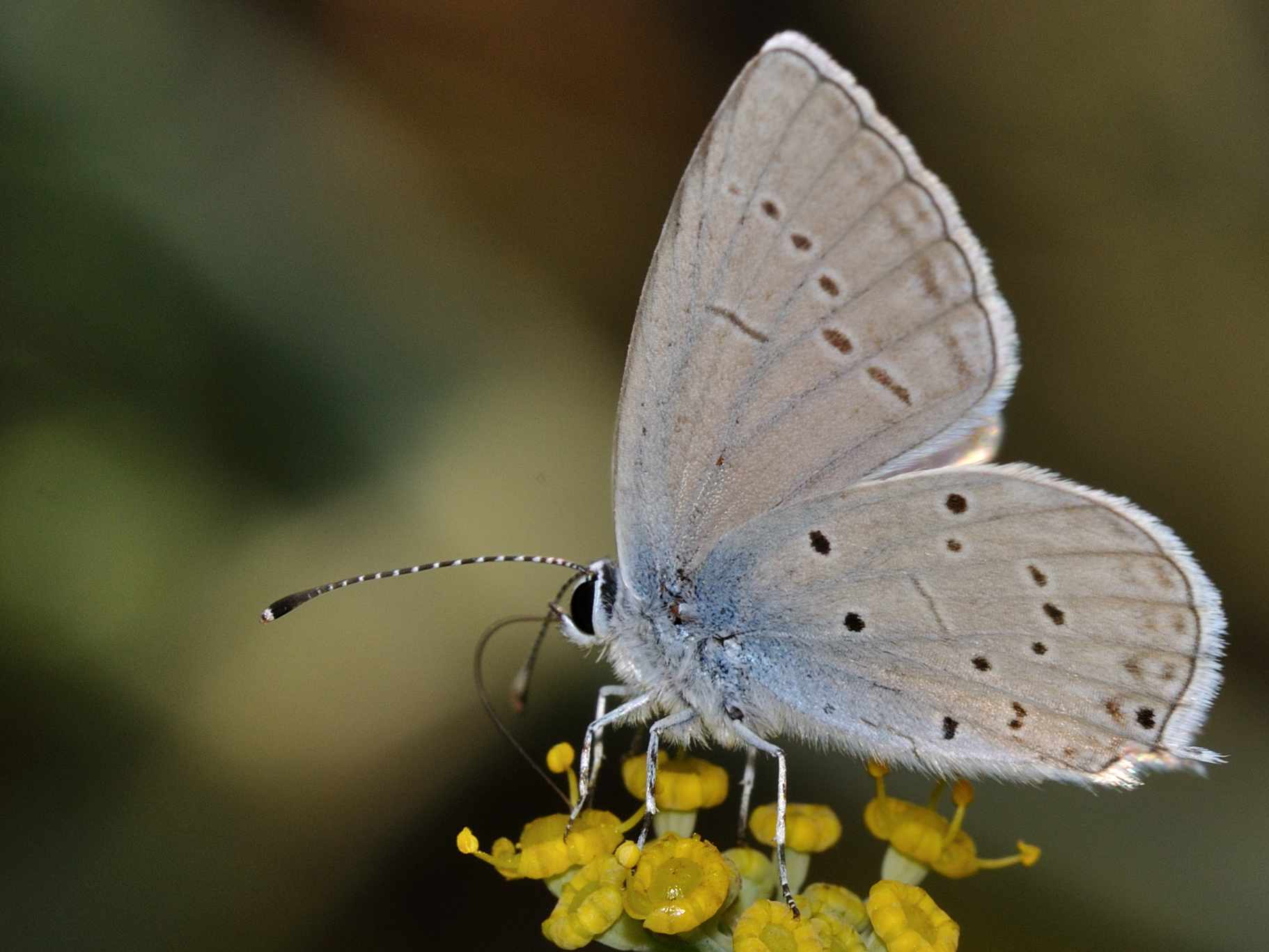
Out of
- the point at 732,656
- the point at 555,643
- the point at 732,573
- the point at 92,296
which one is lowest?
the point at 555,643

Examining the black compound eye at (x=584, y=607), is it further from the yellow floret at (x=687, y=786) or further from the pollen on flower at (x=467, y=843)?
the pollen on flower at (x=467, y=843)

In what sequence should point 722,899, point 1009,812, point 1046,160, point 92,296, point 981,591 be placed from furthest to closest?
point 1046,160 → point 92,296 → point 1009,812 → point 981,591 → point 722,899

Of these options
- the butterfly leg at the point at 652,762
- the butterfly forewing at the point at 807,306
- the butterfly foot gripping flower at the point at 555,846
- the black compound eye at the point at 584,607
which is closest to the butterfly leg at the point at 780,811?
the butterfly leg at the point at 652,762

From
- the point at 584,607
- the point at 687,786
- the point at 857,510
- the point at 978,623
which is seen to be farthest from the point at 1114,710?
the point at 584,607

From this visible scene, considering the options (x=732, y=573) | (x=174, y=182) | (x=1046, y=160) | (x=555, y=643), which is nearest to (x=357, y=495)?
(x=555, y=643)

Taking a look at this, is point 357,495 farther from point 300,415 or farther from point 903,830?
point 903,830

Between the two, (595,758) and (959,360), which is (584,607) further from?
(959,360)

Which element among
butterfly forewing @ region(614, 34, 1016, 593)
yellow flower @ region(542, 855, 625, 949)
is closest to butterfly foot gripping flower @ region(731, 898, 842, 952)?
yellow flower @ region(542, 855, 625, 949)
